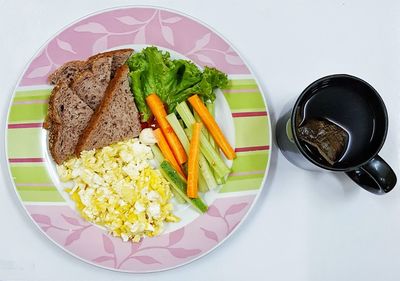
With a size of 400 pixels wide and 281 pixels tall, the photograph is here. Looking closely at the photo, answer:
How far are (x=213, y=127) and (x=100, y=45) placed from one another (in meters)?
0.50

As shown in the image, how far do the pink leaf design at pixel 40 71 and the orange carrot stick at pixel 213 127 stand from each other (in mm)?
527

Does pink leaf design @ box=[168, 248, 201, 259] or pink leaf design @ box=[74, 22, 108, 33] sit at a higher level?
pink leaf design @ box=[74, 22, 108, 33]

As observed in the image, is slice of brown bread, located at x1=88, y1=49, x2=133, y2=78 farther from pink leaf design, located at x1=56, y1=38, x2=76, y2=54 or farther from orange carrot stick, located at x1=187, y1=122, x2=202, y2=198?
orange carrot stick, located at x1=187, y1=122, x2=202, y2=198

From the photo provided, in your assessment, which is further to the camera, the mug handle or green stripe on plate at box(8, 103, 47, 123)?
green stripe on plate at box(8, 103, 47, 123)

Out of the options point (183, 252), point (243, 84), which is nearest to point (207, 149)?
point (243, 84)

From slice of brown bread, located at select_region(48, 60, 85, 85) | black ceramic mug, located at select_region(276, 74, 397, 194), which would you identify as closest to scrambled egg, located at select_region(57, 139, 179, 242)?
slice of brown bread, located at select_region(48, 60, 85, 85)

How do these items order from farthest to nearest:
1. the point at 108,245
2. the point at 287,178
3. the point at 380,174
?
the point at 287,178, the point at 108,245, the point at 380,174

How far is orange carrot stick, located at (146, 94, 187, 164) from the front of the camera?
72.4 inches

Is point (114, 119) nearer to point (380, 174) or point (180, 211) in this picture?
point (180, 211)

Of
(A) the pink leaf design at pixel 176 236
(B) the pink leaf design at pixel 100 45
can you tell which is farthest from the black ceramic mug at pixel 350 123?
(B) the pink leaf design at pixel 100 45

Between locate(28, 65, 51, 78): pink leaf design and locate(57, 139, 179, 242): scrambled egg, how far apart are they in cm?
32

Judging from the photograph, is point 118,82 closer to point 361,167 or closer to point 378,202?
point 361,167

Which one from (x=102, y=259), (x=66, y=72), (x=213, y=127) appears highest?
(x=66, y=72)

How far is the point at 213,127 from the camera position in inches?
71.7
